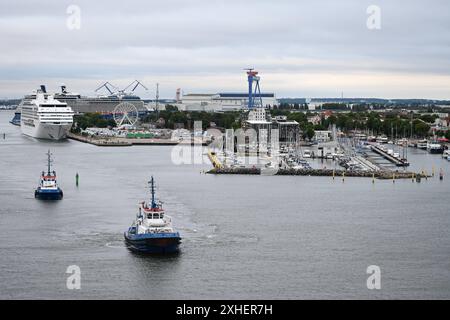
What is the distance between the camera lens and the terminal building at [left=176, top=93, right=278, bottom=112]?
198 ft

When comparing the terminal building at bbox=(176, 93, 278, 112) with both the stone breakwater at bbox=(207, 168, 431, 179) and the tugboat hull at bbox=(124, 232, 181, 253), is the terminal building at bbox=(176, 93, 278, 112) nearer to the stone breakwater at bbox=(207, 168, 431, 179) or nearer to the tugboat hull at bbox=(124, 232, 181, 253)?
the stone breakwater at bbox=(207, 168, 431, 179)

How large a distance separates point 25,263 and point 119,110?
3473 cm

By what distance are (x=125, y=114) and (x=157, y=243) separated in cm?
3106

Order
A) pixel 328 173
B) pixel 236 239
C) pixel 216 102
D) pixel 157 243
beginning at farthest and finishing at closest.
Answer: pixel 216 102 < pixel 328 173 < pixel 236 239 < pixel 157 243

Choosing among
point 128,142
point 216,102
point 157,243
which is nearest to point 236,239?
point 157,243

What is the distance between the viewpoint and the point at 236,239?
11188 millimetres

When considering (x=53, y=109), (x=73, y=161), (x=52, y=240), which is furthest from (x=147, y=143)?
(x=52, y=240)

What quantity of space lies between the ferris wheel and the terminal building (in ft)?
43.2

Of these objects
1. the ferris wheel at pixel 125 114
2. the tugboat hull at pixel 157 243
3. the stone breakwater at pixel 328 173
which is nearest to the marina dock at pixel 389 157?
the stone breakwater at pixel 328 173

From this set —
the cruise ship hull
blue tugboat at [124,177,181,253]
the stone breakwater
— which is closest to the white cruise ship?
the cruise ship hull

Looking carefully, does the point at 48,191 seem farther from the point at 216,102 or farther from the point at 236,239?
the point at 216,102

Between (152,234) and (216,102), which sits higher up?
(216,102)

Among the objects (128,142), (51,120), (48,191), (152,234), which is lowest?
(152,234)
